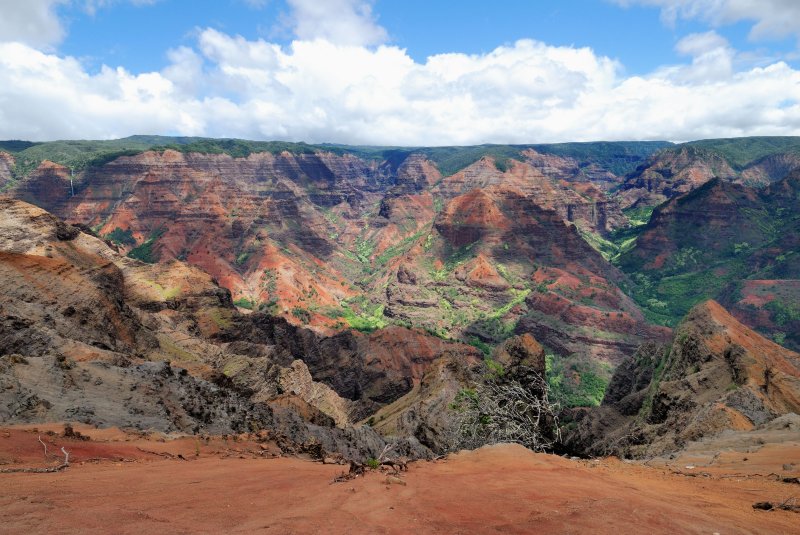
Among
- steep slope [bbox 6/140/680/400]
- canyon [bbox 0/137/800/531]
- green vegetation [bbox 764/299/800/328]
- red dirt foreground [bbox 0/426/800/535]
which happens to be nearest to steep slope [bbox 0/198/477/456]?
canyon [bbox 0/137/800/531]

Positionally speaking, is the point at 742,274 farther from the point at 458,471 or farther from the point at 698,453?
the point at 458,471

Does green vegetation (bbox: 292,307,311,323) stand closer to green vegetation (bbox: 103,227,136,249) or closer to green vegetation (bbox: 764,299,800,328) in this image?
green vegetation (bbox: 103,227,136,249)

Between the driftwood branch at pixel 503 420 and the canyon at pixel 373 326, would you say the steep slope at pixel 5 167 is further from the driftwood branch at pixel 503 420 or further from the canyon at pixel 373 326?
the driftwood branch at pixel 503 420

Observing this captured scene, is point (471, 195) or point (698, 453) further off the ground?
point (471, 195)

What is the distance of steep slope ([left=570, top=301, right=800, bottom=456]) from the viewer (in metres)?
28.5

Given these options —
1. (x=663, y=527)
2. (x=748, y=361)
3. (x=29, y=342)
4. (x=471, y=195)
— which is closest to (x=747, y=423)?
(x=748, y=361)

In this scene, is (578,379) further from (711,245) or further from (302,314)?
(711,245)

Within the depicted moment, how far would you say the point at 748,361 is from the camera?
33812mm

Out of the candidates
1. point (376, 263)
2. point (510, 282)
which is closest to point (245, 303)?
point (376, 263)

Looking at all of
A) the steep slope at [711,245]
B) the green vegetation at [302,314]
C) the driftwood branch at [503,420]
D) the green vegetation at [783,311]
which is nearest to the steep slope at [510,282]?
the steep slope at [711,245]

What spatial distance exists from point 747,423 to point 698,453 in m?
9.06

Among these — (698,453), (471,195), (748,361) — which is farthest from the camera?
(471,195)

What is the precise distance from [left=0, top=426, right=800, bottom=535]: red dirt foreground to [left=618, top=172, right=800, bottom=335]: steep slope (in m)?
137

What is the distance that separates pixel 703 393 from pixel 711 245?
15883cm
